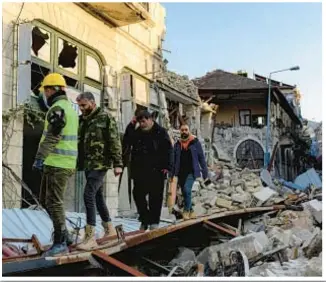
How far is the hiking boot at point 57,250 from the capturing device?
3959 mm

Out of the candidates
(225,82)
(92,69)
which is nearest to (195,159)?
(92,69)

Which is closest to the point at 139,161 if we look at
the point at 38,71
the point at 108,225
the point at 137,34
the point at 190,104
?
the point at 108,225

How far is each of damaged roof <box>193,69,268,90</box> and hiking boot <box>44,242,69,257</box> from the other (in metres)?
19.5

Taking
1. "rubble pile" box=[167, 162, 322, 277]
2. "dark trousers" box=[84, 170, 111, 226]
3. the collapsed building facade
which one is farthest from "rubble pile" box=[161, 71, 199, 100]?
"dark trousers" box=[84, 170, 111, 226]

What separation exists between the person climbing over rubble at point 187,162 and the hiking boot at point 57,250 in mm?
2671

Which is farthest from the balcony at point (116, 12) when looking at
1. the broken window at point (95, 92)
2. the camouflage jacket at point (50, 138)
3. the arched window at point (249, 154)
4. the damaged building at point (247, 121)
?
the arched window at point (249, 154)

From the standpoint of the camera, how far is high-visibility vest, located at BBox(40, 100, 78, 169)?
4.10 meters

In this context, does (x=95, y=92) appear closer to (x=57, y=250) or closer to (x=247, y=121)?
(x=57, y=250)

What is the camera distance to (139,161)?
17.8ft

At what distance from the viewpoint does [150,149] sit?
17.6 feet

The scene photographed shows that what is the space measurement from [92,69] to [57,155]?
5.28 m

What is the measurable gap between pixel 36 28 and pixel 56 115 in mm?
4119

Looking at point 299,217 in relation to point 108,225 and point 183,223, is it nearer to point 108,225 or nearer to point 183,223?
point 183,223

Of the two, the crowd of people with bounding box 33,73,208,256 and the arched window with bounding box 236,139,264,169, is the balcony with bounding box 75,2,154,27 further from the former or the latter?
the arched window with bounding box 236,139,264,169
